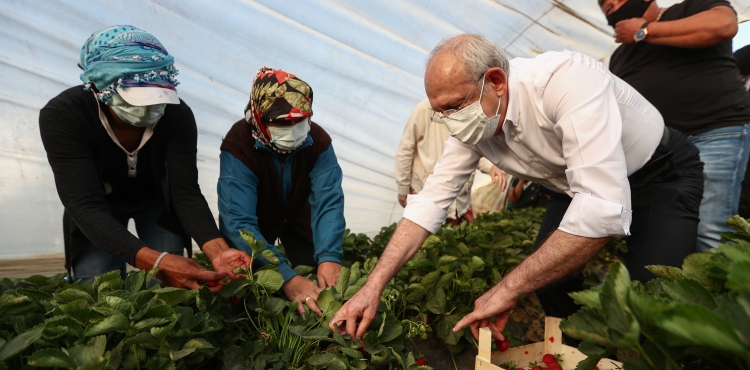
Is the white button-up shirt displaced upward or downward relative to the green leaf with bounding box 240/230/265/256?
upward

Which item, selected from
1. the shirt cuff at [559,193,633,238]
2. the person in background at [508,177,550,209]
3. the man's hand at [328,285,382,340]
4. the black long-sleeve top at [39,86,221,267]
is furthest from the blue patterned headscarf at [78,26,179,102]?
the person in background at [508,177,550,209]

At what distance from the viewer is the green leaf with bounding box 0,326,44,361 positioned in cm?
102

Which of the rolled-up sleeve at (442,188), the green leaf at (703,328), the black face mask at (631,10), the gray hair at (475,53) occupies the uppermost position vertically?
the black face mask at (631,10)

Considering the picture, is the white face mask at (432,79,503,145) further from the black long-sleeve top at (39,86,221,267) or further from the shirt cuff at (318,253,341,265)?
the black long-sleeve top at (39,86,221,267)

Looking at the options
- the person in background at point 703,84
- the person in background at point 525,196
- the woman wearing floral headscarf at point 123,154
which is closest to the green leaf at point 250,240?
the woman wearing floral headscarf at point 123,154

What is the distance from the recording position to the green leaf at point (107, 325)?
1.12 meters

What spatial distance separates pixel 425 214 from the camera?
1.91 meters

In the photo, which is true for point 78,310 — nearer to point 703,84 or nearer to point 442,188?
point 442,188

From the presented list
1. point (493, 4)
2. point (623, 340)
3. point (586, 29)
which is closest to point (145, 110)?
point (623, 340)

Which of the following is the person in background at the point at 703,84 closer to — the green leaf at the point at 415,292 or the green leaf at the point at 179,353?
the green leaf at the point at 415,292

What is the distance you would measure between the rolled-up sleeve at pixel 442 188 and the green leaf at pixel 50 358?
1159 mm

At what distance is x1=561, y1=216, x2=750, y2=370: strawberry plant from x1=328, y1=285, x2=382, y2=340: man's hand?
2.40ft

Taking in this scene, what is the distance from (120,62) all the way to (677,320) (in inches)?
76.6

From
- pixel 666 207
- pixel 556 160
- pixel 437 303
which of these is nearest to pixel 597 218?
pixel 556 160
